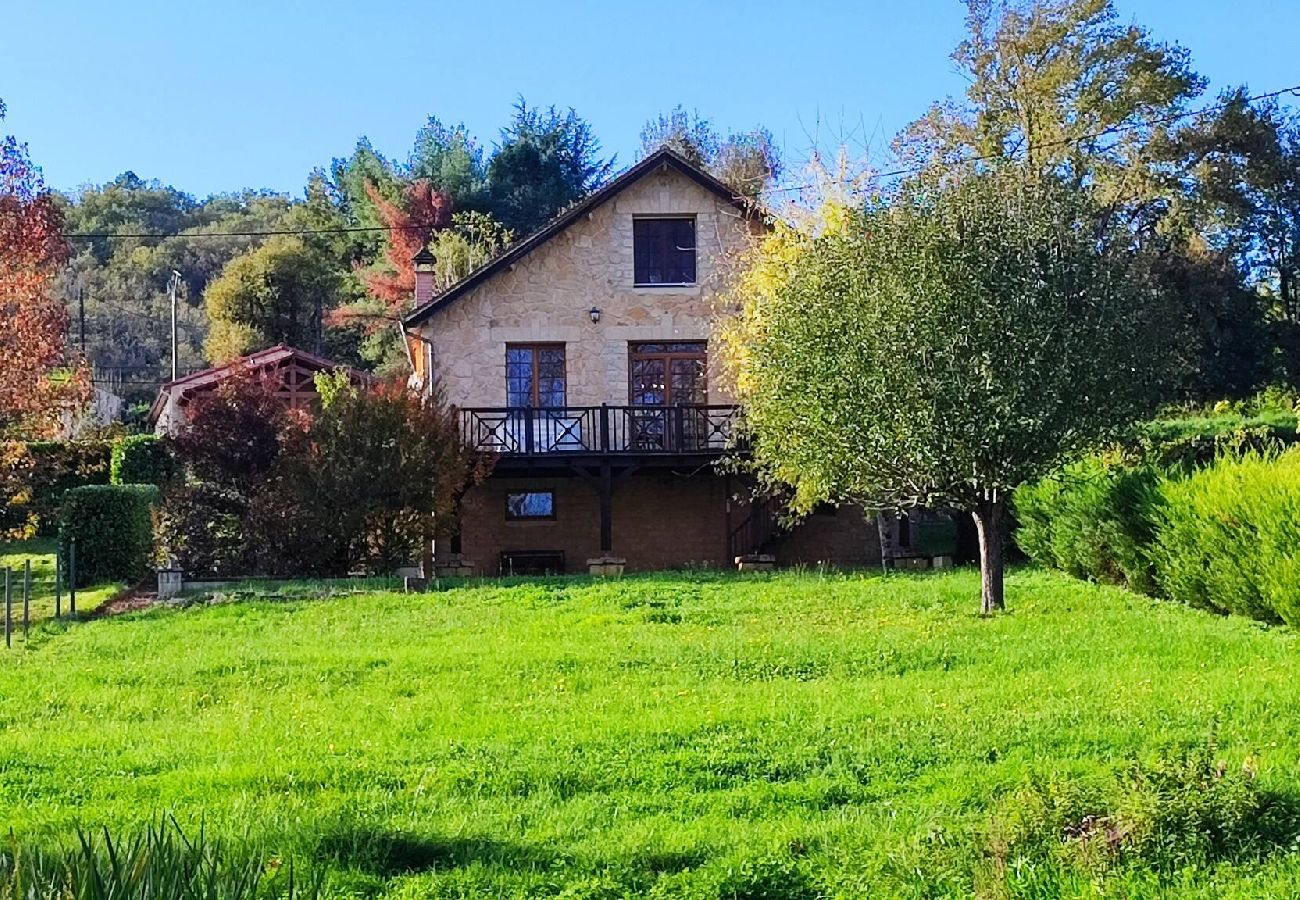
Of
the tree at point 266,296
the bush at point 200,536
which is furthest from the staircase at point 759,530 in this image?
the tree at point 266,296

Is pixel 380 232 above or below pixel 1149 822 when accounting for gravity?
above

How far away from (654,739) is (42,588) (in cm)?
1638

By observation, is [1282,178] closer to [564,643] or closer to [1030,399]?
[1030,399]

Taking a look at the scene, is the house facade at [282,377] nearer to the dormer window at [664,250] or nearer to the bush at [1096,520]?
the dormer window at [664,250]

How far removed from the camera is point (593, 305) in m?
24.2

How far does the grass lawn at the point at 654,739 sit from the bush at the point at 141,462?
54.4ft

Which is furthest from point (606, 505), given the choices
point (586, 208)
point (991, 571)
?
point (991, 571)

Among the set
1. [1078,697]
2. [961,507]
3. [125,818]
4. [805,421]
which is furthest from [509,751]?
[961,507]

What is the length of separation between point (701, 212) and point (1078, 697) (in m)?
16.7

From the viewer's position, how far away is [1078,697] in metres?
8.77

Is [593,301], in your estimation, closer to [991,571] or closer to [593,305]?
[593,305]

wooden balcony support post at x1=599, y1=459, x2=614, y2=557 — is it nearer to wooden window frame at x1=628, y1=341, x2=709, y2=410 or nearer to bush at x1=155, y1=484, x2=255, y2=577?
wooden window frame at x1=628, y1=341, x2=709, y2=410

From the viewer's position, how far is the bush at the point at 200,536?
1948 cm

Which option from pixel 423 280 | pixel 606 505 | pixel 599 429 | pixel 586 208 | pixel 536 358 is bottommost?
pixel 606 505
